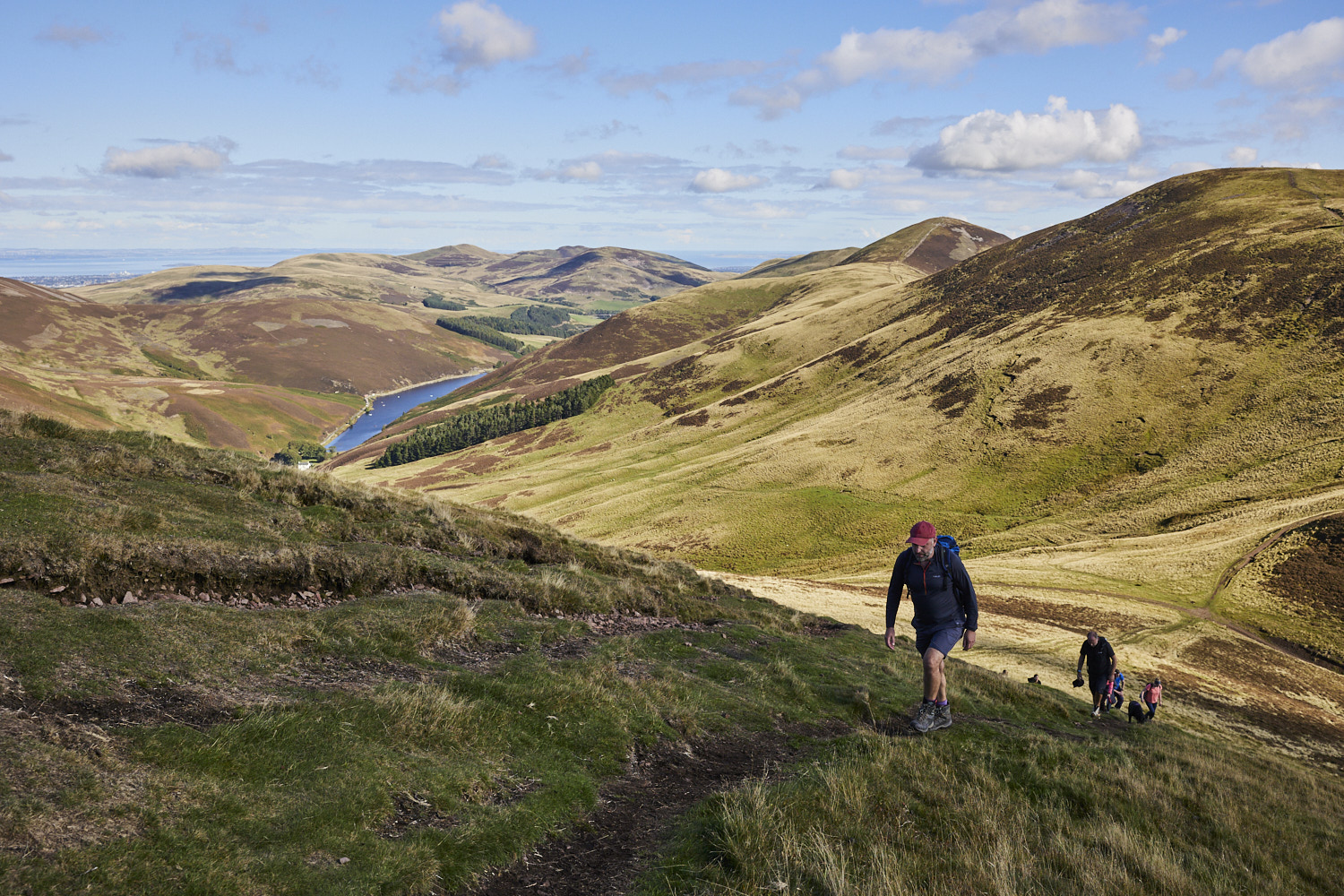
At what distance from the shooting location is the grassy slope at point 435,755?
20.5 ft

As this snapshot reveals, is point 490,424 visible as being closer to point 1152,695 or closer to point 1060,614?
point 1060,614

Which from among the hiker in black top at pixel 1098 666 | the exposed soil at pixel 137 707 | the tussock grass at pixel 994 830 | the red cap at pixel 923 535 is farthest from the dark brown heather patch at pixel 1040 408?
the exposed soil at pixel 137 707

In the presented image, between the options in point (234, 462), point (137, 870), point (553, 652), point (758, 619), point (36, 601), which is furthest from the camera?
point (758, 619)

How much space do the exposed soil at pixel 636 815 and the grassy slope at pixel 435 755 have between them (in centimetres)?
28

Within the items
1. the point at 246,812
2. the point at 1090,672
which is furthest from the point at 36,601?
the point at 1090,672

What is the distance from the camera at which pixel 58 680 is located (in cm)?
790

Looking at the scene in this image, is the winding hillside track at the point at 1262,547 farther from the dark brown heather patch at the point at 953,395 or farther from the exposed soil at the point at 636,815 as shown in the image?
the exposed soil at the point at 636,815

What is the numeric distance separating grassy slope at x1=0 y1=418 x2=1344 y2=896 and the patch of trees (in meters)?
151

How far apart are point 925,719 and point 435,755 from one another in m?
8.99

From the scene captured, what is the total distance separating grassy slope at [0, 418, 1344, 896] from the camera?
6254mm

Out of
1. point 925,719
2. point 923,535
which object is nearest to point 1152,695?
point 925,719

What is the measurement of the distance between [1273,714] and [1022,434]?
5080 cm

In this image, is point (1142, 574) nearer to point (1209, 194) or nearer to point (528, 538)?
point (528, 538)

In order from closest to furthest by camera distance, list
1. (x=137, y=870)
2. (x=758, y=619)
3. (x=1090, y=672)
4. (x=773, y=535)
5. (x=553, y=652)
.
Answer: (x=137, y=870)
(x=553, y=652)
(x=1090, y=672)
(x=758, y=619)
(x=773, y=535)
